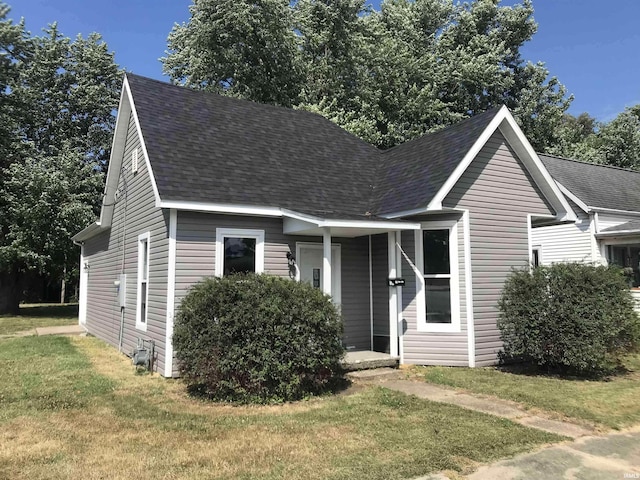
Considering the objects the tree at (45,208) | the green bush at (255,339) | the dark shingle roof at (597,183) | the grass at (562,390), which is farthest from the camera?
the tree at (45,208)

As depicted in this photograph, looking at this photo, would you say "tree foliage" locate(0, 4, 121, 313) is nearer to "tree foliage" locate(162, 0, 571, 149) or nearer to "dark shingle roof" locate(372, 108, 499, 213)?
"tree foliage" locate(162, 0, 571, 149)

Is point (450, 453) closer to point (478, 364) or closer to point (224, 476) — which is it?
point (224, 476)

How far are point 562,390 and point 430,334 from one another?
2540 mm

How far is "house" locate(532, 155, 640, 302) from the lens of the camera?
17.4 m

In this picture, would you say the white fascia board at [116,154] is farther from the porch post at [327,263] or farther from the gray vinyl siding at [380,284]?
the gray vinyl siding at [380,284]

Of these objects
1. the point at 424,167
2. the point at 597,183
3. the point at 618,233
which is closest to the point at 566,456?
the point at 424,167

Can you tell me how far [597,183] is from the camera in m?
20.3

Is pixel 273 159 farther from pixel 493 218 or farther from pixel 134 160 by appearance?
pixel 493 218

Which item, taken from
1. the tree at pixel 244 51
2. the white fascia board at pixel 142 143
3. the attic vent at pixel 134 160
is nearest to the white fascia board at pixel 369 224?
the white fascia board at pixel 142 143

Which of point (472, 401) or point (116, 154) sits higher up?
point (116, 154)

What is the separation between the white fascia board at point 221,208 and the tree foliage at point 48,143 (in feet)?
53.3

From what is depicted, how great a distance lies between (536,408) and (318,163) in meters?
7.29

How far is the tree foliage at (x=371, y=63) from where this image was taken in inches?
965

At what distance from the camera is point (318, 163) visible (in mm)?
11570
